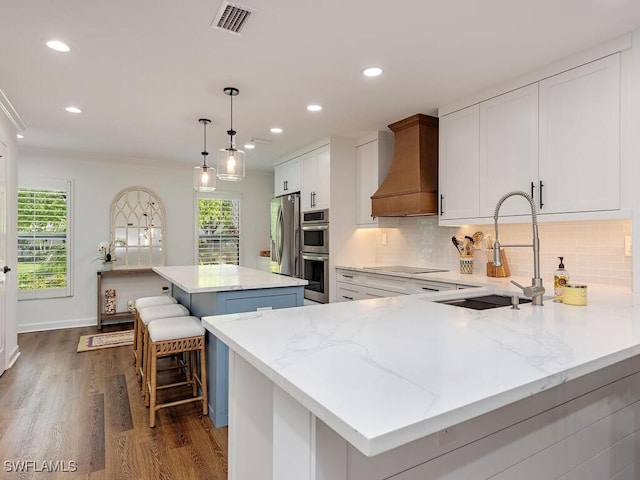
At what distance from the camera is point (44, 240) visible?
5.10 meters

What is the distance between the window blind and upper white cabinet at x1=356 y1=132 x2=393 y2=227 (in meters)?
3.97

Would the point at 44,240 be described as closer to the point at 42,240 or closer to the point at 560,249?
the point at 42,240

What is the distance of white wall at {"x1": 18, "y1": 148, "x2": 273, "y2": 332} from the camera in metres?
5.07

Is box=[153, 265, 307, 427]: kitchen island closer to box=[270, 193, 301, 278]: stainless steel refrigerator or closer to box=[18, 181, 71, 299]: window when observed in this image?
box=[270, 193, 301, 278]: stainless steel refrigerator

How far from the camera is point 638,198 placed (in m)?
2.16

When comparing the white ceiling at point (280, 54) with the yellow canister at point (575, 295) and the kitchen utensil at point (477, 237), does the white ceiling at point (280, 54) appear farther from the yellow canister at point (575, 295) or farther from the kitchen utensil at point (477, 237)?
the yellow canister at point (575, 295)

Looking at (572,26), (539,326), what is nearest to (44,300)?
(539,326)

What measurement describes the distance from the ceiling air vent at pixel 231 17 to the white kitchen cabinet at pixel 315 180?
7.67ft

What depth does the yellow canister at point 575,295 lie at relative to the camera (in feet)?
5.56

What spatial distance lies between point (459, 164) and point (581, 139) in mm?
955

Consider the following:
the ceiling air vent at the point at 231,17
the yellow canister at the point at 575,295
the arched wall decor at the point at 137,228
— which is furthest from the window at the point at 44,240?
the yellow canister at the point at 575,295

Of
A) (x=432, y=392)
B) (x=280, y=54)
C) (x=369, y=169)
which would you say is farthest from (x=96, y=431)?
(x=369, y=169)

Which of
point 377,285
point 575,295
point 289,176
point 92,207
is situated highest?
point 289,176

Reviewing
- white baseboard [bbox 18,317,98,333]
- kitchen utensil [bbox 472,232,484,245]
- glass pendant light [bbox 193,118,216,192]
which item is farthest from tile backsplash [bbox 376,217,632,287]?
white baseboard [bbox 18,317,98,333]
